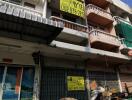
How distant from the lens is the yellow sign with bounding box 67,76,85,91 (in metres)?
9.42

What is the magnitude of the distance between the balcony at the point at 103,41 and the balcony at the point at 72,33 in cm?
61

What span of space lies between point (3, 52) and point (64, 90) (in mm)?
4181

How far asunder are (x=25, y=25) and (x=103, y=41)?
6464 millimetres

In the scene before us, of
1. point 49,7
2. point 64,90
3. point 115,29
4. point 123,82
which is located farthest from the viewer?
point 115,29

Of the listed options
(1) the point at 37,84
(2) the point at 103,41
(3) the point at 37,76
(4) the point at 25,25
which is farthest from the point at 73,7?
(1) the point at 37,84

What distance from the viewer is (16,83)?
7.84 meters

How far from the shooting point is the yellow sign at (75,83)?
942cm

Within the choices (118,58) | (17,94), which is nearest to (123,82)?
(118,58)

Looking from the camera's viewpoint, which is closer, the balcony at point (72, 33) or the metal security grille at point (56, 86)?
the metal security grille at point (56, 86)

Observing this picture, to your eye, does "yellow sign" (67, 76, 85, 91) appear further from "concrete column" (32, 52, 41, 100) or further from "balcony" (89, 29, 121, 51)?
"balcony" (89, 29, 121, 51)

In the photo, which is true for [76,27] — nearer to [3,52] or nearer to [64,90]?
[64,90]

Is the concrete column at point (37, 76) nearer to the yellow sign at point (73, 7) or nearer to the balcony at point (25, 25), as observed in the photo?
the balcony at point (25, 25)

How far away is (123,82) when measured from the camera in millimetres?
12609

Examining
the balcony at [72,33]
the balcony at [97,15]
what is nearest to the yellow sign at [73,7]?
the balcony at [97,15]
